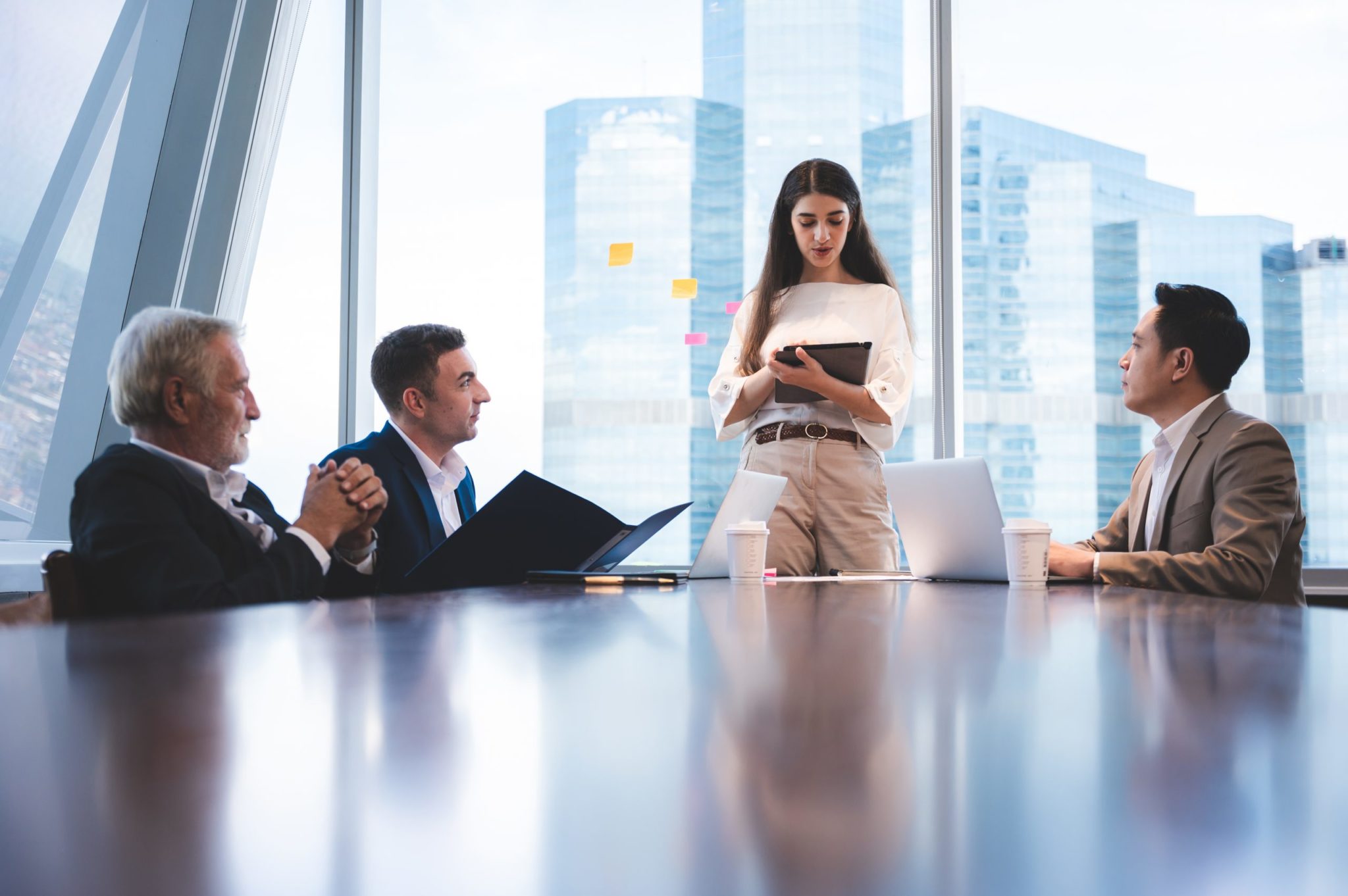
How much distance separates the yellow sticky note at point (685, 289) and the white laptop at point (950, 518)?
6.88 feet

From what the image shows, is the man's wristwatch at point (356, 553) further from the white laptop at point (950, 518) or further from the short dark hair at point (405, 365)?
the white laptop at point (950, 518)

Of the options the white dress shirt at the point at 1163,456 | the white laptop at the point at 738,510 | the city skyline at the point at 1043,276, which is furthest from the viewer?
the city skyline at the point at 1043,276

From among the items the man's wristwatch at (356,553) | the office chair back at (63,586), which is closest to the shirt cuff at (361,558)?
the man's wristwatch at (356,553)

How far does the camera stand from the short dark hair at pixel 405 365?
2.40 metres

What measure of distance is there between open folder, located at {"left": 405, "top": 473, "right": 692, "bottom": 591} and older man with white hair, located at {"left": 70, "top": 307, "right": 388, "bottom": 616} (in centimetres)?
21

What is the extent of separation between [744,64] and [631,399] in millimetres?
1397

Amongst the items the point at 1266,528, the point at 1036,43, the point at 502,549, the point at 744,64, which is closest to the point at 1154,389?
the point at 1266,528

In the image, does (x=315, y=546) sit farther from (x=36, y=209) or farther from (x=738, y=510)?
(x=36, y=209)

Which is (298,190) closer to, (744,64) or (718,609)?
(744,64)

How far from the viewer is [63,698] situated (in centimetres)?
45

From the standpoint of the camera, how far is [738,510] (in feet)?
6.53

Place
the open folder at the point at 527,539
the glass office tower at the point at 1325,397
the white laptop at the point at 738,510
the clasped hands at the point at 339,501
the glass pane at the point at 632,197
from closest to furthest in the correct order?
the open folder at the point at 527,539 → the clasped hands at the point at 339,501 → the white laptop at the point at 738,510 → the glass office tower at the point at 1325,397 → the glass pane at the point at 632,197

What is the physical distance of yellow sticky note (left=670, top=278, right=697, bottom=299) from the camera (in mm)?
4023

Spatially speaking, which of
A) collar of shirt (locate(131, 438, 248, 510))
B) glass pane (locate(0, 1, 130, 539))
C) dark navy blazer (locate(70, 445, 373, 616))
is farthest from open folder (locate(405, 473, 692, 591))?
glass pane (locate(0, 1, 130, 539))
